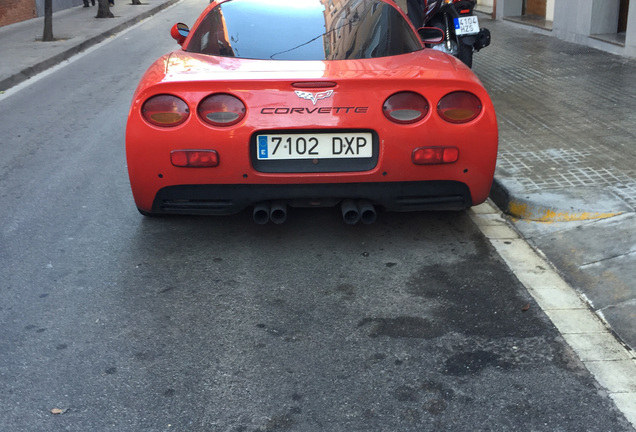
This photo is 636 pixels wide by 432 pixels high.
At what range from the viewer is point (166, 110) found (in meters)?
4.11

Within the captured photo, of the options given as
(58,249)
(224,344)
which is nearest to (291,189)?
(224,344)

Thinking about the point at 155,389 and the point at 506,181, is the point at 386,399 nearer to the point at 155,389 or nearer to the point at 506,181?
the point at 155,389

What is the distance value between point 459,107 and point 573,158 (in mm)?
2037

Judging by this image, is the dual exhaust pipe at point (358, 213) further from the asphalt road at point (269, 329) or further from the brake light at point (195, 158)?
the brake light at point (195, 158)

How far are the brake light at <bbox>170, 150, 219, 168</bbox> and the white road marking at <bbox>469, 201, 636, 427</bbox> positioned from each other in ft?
5.46

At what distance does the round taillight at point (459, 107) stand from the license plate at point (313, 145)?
0.42 metres

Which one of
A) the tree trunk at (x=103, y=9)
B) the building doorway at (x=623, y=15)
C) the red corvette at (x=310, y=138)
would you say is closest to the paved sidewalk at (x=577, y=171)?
the red corvette at (x=310, y=138)

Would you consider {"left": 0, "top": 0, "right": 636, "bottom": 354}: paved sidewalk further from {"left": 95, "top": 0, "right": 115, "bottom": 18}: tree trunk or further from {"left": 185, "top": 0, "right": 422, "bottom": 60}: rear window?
{"left": 95, "top": 0, "right": 115, "bottom": 18}: tree trunk

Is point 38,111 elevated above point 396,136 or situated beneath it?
situated beneath

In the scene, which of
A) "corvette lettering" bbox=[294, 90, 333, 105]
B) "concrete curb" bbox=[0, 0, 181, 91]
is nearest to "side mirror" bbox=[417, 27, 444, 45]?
"corvette lettering" bbox=[294, 90, 333, 105]

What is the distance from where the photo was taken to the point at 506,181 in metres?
5.26

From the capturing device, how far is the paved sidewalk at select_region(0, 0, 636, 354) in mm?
4004

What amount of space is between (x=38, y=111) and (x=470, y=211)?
602 cm

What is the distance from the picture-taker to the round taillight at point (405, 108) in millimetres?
4066
